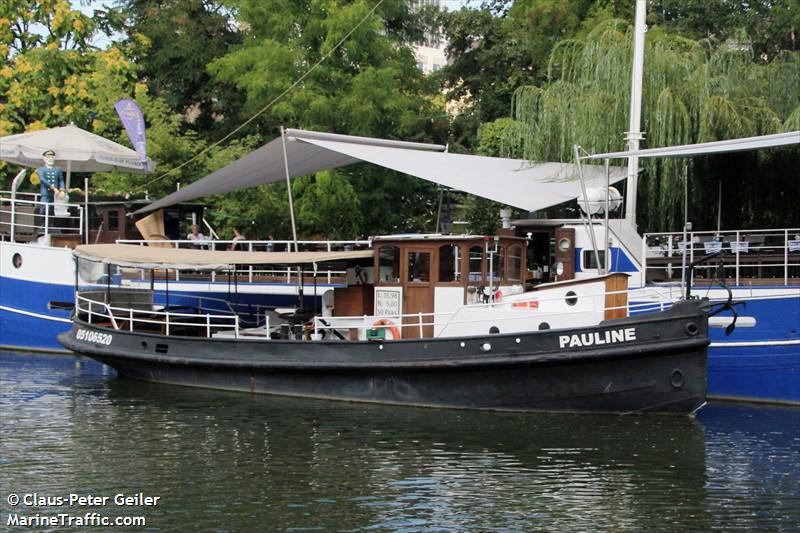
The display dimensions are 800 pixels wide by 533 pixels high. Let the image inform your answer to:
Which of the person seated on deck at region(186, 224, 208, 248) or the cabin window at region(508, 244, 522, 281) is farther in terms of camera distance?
the person seated on deck at region(186, 224, 208, 248)

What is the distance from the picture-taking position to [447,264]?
19125 millimetres

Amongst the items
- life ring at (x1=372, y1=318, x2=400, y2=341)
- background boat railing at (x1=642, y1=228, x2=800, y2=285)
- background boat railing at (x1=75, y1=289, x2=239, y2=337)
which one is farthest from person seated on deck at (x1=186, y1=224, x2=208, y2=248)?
background boat railing at (x1=642, y1=228, x2=800, y2=285)

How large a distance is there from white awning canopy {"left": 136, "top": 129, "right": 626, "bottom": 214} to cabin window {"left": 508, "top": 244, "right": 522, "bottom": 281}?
1.64 m

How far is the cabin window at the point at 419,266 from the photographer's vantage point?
62.7ft

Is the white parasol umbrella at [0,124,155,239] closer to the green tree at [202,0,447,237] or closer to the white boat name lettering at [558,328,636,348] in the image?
the green tree at [202,0,447,237]

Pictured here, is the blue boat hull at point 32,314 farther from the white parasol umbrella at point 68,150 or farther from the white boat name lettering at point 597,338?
the white boat name lettering at point 597,338

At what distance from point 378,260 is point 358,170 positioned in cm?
1179

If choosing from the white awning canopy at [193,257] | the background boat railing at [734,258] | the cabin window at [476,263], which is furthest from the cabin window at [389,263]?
the background boat railing at [734,258]

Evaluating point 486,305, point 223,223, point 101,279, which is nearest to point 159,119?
point 223,223

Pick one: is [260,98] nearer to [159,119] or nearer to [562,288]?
[159,119]

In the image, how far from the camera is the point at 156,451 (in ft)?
50.9

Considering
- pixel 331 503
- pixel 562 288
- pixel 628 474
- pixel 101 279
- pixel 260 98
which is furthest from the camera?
pixel 260 98

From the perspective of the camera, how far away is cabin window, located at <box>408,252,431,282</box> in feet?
62.7

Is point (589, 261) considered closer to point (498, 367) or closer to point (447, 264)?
point (447, 264)
